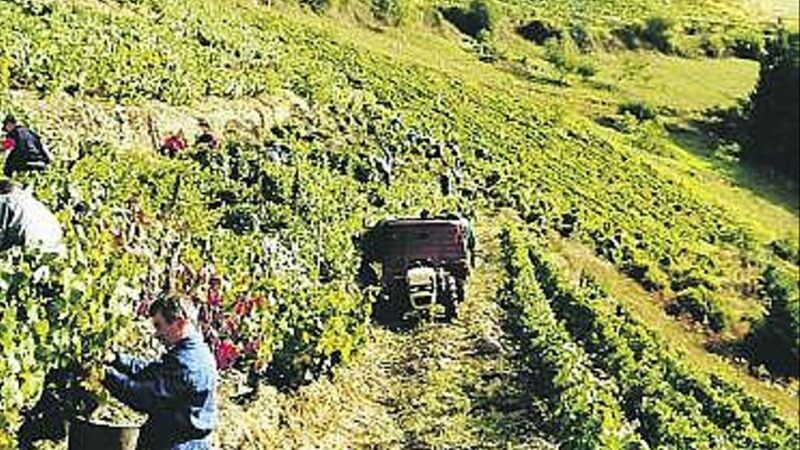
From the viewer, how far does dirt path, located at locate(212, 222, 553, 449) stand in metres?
12.9

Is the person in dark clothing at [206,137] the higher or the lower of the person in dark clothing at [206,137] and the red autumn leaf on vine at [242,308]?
the lower

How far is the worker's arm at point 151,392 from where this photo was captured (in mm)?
7559

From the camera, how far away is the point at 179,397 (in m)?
7.59

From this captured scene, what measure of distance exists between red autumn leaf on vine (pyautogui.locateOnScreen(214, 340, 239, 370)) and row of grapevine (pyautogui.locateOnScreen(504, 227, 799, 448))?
5620mm

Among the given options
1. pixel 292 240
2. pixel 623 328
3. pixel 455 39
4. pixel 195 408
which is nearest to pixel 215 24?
pixel 455 39

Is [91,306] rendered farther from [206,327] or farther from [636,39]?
[636,39]

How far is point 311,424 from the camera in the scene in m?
13.5

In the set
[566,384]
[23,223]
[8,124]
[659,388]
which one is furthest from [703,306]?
[23,223]

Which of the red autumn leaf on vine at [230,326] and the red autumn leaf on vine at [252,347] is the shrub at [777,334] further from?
the red autumn leaf on vine at [230,326]

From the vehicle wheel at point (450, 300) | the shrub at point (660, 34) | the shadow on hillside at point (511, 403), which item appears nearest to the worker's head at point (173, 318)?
the shadow on hillside at point (511, 403)

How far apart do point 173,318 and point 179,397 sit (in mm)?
467

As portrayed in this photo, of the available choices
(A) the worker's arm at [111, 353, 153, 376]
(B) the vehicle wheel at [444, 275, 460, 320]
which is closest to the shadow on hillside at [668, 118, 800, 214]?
(B) the vehicle wheel at [444, 275, 460, 320]

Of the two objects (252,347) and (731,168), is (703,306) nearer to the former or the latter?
(731,168)

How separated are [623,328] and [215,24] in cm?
2235
